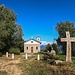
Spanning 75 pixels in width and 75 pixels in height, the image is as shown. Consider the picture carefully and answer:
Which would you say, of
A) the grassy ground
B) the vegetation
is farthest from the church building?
the grassy ground

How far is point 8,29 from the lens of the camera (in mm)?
32906

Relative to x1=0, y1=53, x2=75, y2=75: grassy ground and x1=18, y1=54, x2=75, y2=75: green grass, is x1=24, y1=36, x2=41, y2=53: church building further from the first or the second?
x1=18, y1=54, x2=75, y2=75: green grass

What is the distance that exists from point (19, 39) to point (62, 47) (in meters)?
13.4

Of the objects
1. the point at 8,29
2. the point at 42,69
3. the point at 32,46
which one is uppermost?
the point at 8,29

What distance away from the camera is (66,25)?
48.2 metres

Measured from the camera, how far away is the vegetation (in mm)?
31292

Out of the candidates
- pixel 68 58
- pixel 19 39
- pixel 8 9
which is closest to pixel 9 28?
pixel 8 9

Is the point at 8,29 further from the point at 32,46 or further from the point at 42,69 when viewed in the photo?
the point at 32,46

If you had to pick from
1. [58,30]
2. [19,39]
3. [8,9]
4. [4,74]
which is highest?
[8,9]

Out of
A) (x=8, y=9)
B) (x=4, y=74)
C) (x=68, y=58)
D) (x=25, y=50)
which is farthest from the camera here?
(x=25, y=50)

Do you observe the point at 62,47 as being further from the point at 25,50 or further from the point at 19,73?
the point at 19,73

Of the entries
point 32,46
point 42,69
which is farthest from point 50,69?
point 32,46

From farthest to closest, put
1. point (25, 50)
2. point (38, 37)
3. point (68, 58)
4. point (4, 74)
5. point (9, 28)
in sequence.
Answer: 1. point (38, 37)
2. point (25, 50)
3. point (9, 28)
4. point (68, 58)
5. point (4, 74)

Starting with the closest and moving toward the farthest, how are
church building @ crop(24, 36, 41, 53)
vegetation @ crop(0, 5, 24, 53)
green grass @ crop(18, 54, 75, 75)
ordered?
green grass @ crop(18, 54, 75, 75), vegetation @ crop(0, 5, 24, 53), church building @ crop(24, 36, 41, 53)
